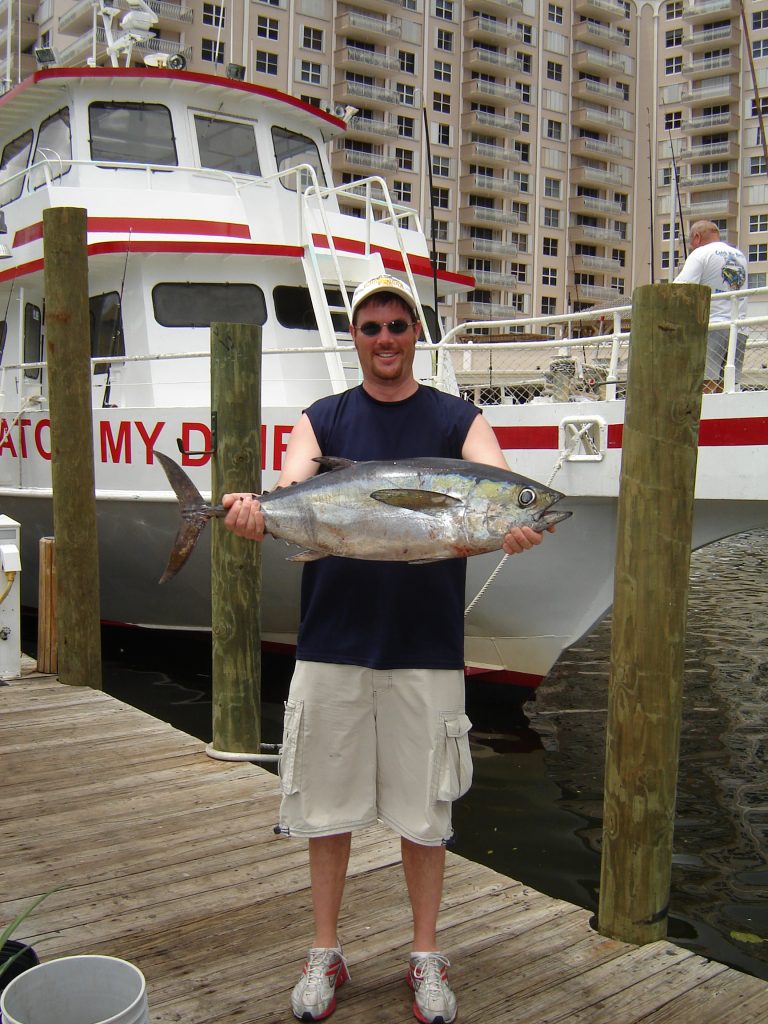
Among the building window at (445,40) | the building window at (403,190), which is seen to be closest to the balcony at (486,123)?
the building window at (445,40)

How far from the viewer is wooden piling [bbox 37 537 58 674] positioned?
5918mm

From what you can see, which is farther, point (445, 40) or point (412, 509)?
point (445, 40)

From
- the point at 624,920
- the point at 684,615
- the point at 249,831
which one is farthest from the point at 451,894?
the point at 684,615

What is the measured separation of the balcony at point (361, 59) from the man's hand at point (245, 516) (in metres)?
50.0

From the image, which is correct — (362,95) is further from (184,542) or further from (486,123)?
(184,542)

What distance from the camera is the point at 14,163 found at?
1023 cm

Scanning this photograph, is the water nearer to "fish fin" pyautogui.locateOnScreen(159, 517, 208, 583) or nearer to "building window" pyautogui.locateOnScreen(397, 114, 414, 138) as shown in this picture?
"fish fin" pyautogui.locateOnScreen(159, 517, 208, 583)

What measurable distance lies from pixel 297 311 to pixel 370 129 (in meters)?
42.5

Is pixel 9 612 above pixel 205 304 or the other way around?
the other way around

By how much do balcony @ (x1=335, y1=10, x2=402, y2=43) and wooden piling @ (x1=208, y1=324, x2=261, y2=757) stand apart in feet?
160

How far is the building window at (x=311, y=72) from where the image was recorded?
47.5 meters

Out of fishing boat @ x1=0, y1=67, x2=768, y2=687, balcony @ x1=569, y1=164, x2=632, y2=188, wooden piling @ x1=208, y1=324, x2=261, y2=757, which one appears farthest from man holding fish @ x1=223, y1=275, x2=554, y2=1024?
balcony @ x1=569, y1=164, x2=632, y2=188

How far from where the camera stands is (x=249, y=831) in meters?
3.77

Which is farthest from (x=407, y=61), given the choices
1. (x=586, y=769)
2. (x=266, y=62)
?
(x=586, y=769)
